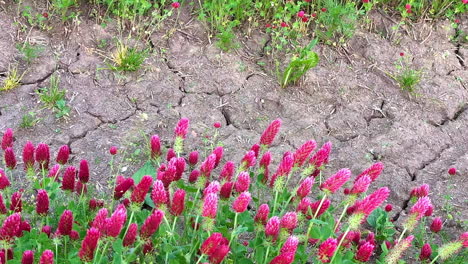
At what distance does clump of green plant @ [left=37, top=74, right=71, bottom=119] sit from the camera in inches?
154

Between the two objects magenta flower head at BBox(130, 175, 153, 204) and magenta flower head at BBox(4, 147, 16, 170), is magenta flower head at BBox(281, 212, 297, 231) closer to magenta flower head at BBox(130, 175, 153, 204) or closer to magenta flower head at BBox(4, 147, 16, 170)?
magenta flower head at BBox(130, 175, 153, 204)

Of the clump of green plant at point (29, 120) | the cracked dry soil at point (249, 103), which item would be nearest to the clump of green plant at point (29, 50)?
the cracked dry soil at point (249, 103)

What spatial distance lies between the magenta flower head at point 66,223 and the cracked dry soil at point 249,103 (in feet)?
3.57

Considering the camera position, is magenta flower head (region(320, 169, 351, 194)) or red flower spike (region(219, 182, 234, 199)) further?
red flower spike (region(219, 182, 234, 199))

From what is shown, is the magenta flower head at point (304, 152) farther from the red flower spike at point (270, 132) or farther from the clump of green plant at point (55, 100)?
the clump of green plant at point (55, 100)

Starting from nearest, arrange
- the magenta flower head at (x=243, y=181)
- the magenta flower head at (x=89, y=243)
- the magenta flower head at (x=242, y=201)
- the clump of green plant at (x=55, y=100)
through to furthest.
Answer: the magenta flower head at (x=89, y=243) → the magenta flower head at (x=242, y=201) → the magenta flower head at (x=243, y=181) → the clump of green plant at (x=55, y=100)

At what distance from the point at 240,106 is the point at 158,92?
56cm

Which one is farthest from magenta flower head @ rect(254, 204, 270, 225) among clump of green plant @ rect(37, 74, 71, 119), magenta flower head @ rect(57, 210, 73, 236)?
clump of green plant @ rect(37, 74, 71, 119)

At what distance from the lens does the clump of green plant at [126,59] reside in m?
4.25

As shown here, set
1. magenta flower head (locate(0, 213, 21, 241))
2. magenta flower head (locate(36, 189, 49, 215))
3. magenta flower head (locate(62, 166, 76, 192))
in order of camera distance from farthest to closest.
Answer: magenta flower head (locate(62, 166, 76, 192)), magenta flower head (locate(36, 189, 49, 215)), magenta flower head (locate(0, 213, 21, 241))

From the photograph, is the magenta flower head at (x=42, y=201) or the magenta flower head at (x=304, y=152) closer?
the magenta flower head at (x=42, y=201)

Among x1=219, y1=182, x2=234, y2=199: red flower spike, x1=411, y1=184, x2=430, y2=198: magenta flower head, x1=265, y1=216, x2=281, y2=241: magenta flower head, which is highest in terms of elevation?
x1=265, y1=216, x2=281, y2=241: magenta flower head

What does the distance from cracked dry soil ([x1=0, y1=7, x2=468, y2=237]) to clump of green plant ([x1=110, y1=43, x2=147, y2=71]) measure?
0.06 m

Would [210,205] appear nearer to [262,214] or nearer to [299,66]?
A: [262,214]
